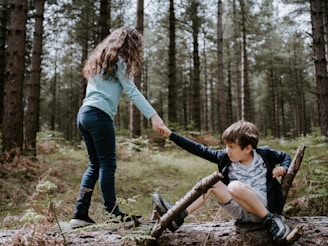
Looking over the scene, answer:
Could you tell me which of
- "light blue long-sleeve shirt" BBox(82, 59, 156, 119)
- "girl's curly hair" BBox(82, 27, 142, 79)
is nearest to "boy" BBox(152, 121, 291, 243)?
"light blue long-sleeve shirt" BBox(82, 59, 156, 119)

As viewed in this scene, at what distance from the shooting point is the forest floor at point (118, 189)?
2.64m

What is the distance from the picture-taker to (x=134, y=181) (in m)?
6.66

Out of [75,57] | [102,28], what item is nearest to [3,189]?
[102,28]

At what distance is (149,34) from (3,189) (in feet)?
67.9

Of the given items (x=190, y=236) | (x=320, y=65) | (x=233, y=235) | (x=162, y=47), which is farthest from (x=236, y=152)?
(x=162, y=47)

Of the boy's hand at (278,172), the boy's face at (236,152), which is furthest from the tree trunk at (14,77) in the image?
the boy's hand at (278,172)

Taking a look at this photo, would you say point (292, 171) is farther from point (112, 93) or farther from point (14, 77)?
point (14, 77)

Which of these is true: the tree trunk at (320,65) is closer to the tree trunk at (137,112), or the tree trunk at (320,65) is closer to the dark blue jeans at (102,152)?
the tree trunk at (137,112)

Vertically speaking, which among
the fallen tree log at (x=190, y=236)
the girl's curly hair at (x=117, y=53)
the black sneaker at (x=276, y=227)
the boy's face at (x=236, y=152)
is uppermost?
the girl's curly hair at (x=117, y=53)

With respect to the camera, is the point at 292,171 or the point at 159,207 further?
the point at 292,171

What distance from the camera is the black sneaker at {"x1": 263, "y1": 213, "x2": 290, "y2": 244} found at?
2.44 metres

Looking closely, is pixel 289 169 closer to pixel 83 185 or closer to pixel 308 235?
pixel 308 235

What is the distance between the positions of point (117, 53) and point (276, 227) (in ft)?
7.13

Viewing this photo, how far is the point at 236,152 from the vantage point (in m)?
3.02
